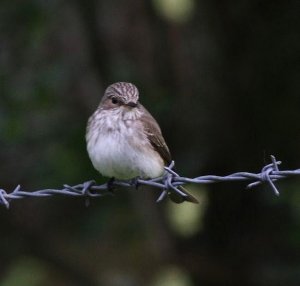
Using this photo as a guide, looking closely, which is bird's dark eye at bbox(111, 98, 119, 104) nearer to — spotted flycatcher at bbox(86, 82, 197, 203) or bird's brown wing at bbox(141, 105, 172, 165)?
spotted flycatcher at bbox(86, 82, 197, 203)

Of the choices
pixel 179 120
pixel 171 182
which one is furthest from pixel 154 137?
pixel 179 120

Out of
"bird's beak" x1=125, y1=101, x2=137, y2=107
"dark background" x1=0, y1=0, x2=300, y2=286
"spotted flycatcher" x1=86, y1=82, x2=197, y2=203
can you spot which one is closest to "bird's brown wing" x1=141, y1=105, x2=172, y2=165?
"spotted flycatcher" x1=86, y1=82, x2=197, y2=203

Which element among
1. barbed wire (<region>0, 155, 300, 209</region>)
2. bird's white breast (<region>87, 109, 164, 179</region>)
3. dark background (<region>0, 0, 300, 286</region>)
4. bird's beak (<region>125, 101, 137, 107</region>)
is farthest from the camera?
dark background (<region>0, 0, 300, 286</region>)

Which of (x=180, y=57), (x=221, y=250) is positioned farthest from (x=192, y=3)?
(x=221, y=250)

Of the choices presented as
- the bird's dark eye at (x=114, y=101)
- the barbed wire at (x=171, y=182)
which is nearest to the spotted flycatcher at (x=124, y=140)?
the bird's dark eye at (x=114, y=101)

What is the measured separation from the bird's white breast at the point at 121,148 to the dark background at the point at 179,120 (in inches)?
68.4

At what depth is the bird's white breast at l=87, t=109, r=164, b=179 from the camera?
22.2 feet

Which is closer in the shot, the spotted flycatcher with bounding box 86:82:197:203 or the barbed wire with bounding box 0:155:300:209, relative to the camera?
the barbed wire with bounding box 0:155:300:209

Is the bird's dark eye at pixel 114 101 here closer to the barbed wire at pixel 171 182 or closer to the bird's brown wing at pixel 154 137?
the bird's brown wing at pixel 154 137

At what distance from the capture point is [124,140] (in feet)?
22.6

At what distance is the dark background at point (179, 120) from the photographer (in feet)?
29.5

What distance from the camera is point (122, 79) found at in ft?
30.2

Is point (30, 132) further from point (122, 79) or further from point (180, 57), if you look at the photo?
point (180, 57)

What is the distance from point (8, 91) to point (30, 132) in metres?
0.52
